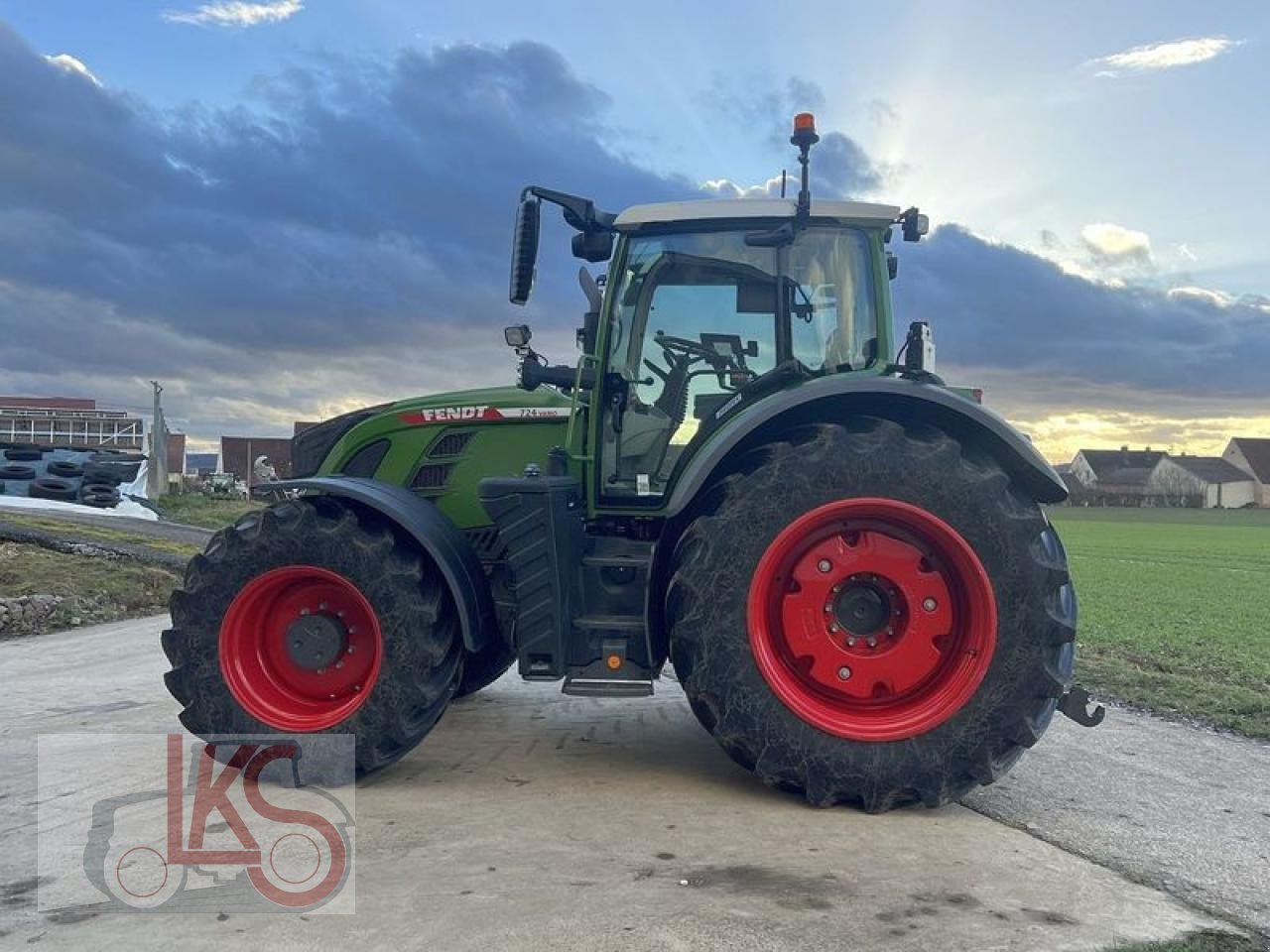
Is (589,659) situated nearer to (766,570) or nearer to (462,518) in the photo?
(766,570)

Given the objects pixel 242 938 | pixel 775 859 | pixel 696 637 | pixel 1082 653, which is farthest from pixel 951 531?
pixel 1082 653

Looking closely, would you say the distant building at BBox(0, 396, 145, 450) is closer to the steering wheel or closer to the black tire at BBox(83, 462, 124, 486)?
the black tire at BBox(83, 462, 124, 486)

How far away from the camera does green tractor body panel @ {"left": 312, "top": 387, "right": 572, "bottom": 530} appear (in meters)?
5.21

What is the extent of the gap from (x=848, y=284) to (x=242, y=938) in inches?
140

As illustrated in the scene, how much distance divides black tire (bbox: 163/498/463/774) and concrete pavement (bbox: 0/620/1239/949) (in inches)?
12.6

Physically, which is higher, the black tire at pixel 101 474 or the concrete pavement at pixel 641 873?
the black tire at pixel 101 474

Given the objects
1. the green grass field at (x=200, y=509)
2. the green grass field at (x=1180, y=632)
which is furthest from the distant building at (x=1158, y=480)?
the green grass field at (x=200, y=509)

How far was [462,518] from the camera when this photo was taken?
17.3 feet

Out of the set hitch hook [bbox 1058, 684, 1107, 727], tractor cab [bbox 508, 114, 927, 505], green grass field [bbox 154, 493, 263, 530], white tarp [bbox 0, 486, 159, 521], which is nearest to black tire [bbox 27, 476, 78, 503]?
white tarp [bbox 0, 486, 159, 521]

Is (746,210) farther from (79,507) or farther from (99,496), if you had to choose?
(99,496)

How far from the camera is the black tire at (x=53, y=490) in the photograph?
65.4 feet

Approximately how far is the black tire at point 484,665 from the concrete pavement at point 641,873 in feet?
1.78

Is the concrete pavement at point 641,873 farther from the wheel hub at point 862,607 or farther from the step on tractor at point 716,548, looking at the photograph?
the wheel hub at point 862,607

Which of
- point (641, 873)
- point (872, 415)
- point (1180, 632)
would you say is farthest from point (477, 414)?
point (1180, 632)
